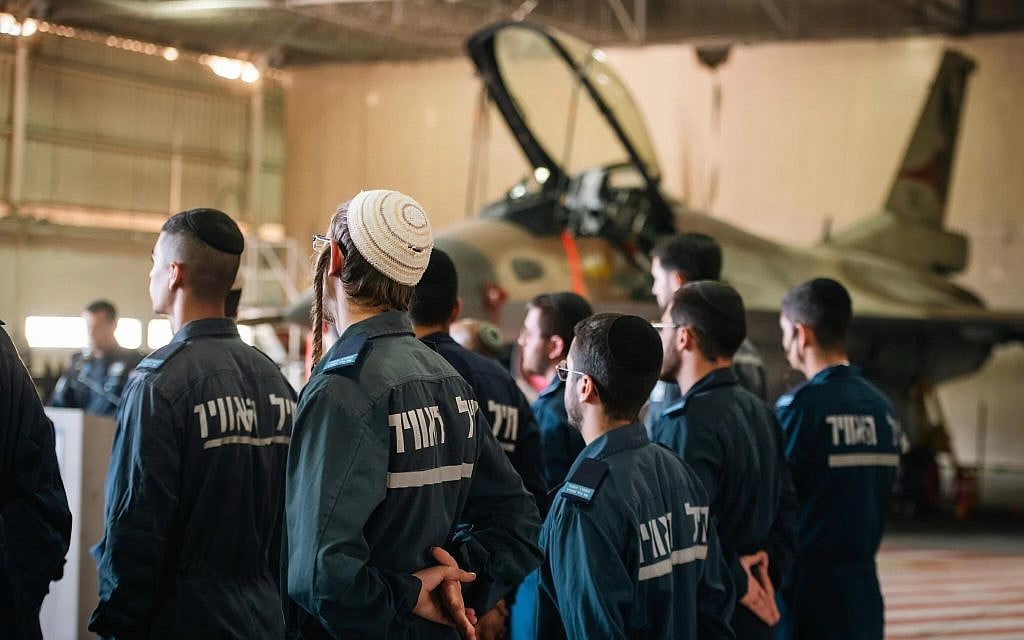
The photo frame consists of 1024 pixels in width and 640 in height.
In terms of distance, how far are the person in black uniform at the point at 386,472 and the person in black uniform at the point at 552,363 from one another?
60.3 inches

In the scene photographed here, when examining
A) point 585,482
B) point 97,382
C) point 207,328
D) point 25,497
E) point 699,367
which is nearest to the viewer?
point 25,497

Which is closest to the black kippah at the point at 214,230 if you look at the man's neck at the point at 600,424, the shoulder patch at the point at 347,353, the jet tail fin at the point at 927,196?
the shoulder patch at the point at 347,353

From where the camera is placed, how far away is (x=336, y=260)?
2.28m

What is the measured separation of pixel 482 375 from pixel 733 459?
81cm

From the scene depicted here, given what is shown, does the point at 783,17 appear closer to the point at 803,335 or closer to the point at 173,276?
the point at 803,335

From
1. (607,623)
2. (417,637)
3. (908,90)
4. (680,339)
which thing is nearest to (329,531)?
(417,637)

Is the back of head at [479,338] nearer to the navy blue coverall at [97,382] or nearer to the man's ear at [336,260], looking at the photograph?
the man's ear at [336,260]

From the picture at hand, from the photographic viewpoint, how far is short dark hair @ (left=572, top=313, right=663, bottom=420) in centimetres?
292

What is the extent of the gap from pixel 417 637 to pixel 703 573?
1.17 metres

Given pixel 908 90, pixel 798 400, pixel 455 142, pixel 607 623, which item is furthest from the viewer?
pixel 455 142

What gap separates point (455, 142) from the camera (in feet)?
70.0

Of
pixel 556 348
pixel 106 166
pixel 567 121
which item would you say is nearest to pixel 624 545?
pixel 556 348

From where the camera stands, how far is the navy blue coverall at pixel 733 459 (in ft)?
11.7

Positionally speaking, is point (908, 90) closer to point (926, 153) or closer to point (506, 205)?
point (926, 153)
